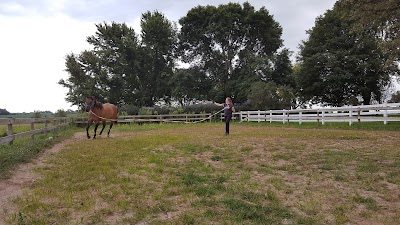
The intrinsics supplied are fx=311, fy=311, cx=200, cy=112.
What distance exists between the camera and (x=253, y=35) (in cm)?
3791

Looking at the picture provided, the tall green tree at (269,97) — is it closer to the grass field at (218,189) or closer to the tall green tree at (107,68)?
the tall green tree at (107,68)

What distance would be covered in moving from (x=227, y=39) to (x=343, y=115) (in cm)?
2254

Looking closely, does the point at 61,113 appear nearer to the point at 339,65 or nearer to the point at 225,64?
the point at 225,64

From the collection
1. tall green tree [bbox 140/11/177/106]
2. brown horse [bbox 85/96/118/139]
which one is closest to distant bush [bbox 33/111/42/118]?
brown horse [bbox 85/96/118/139]

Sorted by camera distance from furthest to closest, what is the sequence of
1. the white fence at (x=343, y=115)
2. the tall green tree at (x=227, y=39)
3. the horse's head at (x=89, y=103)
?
the tall green tree at (x=227, y=39) < the white fence at (x=343, y=115) < the horse's head at (x=89, y=103)

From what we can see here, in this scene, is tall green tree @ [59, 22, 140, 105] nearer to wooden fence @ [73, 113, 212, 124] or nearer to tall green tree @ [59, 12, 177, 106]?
tall green tree @ [59, 12, 177, 106]

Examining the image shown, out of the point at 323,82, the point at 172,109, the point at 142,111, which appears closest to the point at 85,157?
the point at 142,111

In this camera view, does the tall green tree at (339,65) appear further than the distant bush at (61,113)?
Yes

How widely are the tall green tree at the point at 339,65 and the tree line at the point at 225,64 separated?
9cm

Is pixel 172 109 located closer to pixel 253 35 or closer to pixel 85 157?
pixel 253 35

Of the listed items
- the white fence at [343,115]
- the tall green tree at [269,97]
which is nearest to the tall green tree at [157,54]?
the tall green tree at [269,97]

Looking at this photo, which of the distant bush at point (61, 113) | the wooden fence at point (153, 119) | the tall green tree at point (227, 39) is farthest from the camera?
the tall green tree at point (227, 39)

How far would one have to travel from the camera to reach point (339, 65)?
2923cm

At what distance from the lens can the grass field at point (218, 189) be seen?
356 centimetres
